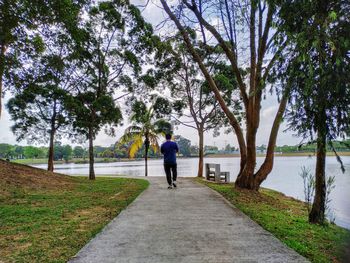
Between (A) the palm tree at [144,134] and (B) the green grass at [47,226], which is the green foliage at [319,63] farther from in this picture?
(A) the palm tree at [144,134]

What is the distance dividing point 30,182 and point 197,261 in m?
11.3

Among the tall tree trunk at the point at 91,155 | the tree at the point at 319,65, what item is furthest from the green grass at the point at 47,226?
the tall tree trunk at the point at 91,155

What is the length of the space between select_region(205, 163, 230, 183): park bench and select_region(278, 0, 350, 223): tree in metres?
12.3

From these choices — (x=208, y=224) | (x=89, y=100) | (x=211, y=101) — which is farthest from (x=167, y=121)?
(x=208, y=224)

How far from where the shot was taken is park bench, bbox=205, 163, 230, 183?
1734cm

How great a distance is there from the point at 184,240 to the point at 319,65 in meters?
3.16

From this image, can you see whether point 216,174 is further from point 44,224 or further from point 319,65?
point 319,65

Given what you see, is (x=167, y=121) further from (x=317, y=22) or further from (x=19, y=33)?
(x=317, y=22)

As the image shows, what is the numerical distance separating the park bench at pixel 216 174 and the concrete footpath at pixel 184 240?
10.6 m

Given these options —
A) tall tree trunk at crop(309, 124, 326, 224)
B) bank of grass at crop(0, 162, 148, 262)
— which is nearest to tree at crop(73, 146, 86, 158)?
bank of grass at crop(0, 162, 148, 262)

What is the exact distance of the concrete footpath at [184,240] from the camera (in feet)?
12.5

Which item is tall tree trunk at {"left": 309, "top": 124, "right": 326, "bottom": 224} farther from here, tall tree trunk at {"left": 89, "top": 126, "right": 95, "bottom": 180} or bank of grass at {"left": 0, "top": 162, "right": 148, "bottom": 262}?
tall tree trunk at {"left": 89, "top": 126, "right": 95, "bottom": 180}

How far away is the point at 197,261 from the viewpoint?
144 inches

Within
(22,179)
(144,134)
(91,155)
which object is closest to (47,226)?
(22,179)
